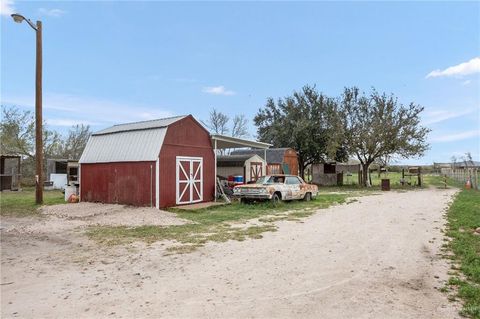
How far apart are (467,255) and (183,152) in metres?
11.5

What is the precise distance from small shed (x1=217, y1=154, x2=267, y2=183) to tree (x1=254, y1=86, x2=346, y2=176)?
32.6ft

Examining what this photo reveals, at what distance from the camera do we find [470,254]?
22.0 ft

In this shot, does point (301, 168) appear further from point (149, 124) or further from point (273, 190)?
point (149, 124)

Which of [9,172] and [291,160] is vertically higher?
[291,160]

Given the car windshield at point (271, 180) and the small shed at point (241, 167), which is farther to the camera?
the small shed at point (241, 167)

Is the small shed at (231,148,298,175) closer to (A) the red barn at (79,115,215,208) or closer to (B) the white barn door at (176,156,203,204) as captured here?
(A) the red barn at (79,115,215,208)

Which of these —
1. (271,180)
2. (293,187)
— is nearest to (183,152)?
(271,180)

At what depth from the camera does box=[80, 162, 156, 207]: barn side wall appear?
14633 millimetres

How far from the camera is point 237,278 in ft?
18.1

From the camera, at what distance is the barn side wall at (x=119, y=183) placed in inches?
576

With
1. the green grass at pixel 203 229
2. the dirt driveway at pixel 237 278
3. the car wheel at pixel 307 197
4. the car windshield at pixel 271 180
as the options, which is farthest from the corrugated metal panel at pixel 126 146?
the car wheel at pixel 307 197

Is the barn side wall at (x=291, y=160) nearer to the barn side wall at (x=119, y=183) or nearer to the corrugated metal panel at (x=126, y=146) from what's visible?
the corrugated metal panel at (x=126, y=146)

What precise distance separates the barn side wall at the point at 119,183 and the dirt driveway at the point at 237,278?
220 inches

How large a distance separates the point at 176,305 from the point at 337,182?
1207 inches
